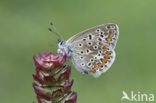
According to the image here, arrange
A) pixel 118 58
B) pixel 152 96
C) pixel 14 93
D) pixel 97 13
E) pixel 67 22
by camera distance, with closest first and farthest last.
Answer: pixel 152 96 → pixel 14 93 → pixel 118 58 → pixel 67 22 → pixel 97 13

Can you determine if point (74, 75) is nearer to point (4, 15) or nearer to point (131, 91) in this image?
point (131, 91)

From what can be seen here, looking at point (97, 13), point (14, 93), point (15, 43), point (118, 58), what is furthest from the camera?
point (97, 13)

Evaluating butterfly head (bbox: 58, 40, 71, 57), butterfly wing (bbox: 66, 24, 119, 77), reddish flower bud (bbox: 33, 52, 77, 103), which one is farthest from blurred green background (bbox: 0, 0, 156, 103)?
reddish flower bud (bbox: 33, 52, 77, 103)

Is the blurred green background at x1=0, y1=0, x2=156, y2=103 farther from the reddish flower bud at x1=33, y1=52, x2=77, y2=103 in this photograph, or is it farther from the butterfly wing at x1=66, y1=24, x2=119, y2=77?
the reddish flower bud at x1=33, y1=52, x2=77, y2=103

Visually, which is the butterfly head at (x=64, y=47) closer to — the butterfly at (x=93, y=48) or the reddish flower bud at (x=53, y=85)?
the butterfly at (x=93, y=48)

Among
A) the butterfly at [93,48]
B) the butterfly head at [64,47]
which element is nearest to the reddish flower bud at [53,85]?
the butterfly head at [64,47]

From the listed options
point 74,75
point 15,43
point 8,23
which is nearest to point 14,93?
point 74,75

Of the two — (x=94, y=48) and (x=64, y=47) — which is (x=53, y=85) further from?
(x=94, y=48)
